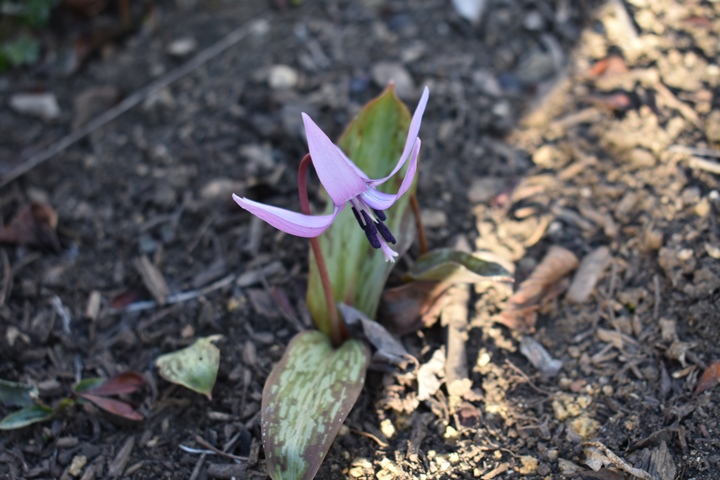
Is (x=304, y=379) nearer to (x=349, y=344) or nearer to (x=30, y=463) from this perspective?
(x=349, y=344)

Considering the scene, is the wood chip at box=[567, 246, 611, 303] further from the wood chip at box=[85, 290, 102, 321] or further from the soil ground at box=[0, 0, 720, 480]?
the wood chip at box=[85, 290, 102, 321]

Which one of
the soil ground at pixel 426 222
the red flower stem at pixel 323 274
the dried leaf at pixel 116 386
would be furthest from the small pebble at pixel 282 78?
the dried leaf at pixel 116 386

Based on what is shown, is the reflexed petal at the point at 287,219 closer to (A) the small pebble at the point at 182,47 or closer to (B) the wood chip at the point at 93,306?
(B) the wood chip at the point at 93,306

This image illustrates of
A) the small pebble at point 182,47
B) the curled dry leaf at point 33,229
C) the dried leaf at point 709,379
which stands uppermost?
the small pebble at point 182,47

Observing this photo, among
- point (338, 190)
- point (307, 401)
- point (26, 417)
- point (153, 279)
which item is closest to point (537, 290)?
point (307, 401)

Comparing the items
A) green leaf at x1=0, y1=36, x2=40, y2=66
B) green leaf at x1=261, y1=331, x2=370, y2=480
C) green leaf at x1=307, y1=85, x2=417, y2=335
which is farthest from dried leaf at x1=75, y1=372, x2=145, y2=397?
green leaf at x1=0, y1=36, x2=40, y2=66

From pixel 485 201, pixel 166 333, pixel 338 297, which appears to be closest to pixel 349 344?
pixel 338 297
